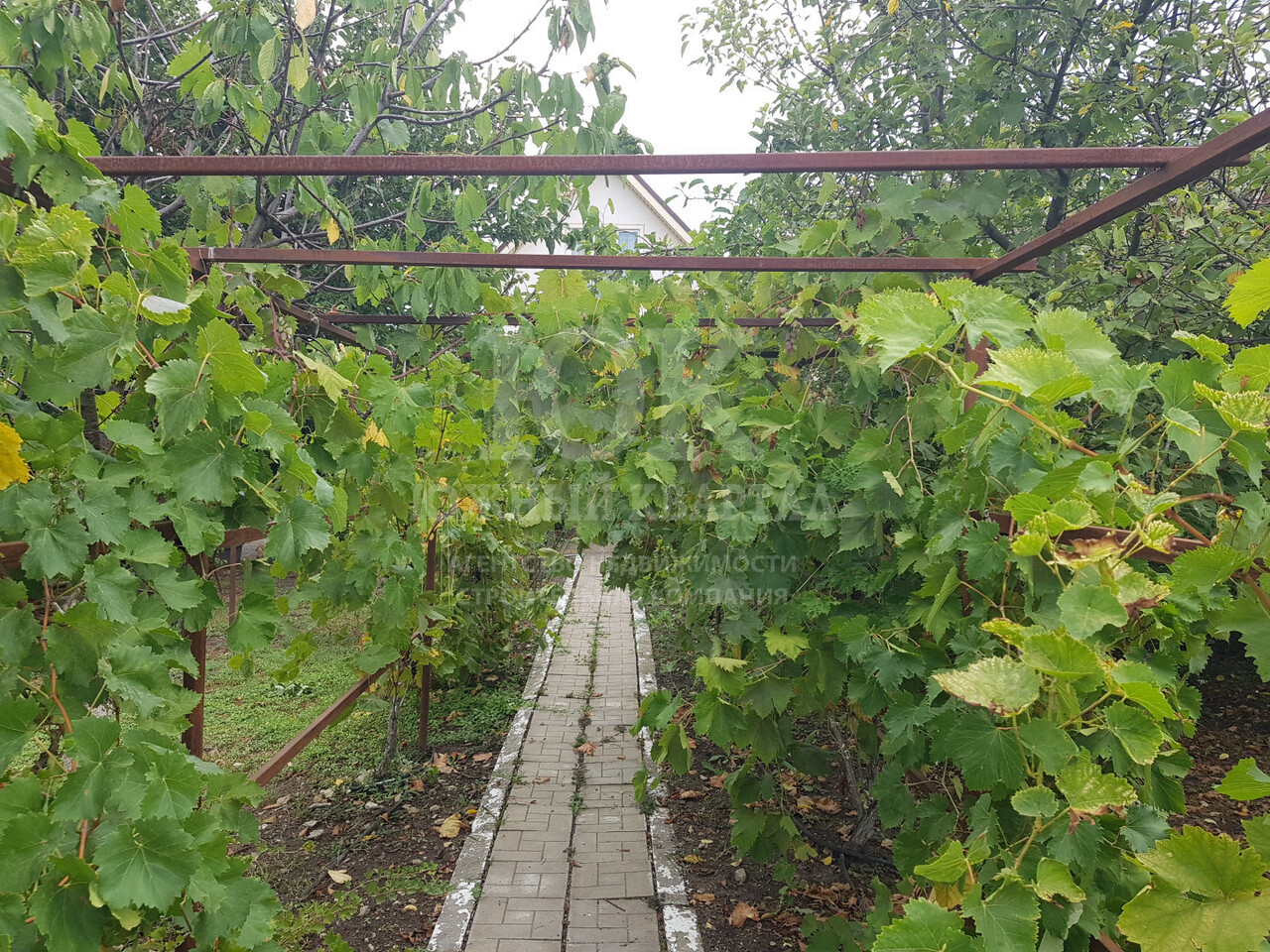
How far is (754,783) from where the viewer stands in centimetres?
300

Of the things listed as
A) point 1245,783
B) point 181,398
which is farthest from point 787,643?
point 181,398

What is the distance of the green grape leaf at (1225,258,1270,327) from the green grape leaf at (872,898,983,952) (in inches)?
35.5

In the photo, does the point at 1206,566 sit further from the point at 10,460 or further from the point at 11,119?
the point at 11,119

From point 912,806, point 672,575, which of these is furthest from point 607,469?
point 912,806

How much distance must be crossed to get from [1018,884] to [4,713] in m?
1.63

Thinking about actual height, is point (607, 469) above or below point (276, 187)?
below

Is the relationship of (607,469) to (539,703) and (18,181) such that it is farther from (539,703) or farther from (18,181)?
(539,703)

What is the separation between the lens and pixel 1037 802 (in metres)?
1.00

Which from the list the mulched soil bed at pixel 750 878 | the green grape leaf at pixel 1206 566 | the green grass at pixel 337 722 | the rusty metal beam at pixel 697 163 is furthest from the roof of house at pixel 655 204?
the green grape leaf at pixel 1206 566

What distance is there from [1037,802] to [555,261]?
2035mm

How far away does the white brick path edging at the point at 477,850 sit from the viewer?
9.87ft

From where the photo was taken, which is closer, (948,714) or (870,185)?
(948,714)

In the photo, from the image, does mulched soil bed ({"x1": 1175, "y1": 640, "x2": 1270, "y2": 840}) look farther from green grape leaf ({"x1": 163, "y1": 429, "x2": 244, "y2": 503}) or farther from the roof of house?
the roof of house

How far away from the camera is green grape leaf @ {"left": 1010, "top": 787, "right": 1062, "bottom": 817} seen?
0.99 metres
